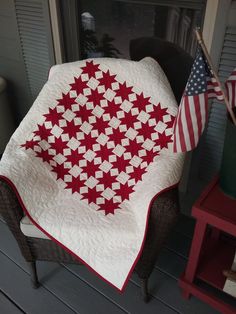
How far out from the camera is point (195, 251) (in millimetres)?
1251

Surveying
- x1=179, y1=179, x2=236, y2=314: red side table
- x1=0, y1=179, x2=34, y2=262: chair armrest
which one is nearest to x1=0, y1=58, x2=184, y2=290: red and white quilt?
x1=0, y1=179, x2=34, y2=262: chair armrest

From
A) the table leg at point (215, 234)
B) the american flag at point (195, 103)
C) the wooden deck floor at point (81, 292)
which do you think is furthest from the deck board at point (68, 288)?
the american flag at point (195, 103)

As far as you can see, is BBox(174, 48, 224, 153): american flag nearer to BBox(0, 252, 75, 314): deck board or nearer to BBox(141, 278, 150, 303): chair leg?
BBox(141, 278, 150, 303): chair leg

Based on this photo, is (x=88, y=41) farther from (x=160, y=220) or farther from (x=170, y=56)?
(x=160, y=220)

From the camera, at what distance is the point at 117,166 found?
141 centimetres

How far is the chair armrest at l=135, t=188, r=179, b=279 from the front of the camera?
107cm

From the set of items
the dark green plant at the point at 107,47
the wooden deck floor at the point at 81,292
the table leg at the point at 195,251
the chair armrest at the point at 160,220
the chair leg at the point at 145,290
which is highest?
the dark green plant at the point at 107,47

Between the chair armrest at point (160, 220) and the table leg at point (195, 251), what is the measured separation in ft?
0.45

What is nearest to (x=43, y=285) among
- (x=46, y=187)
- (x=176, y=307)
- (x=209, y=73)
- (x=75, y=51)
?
(x=46, y=187)

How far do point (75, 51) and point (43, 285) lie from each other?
4.33 feet

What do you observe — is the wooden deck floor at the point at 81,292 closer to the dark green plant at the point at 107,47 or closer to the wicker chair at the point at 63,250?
the wicker chair at the point at 63,250

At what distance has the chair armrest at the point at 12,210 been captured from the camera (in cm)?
116

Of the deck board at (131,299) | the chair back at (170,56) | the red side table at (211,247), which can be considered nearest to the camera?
the red side table at (211,247)

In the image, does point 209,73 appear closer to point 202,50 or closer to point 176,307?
point 202,50
